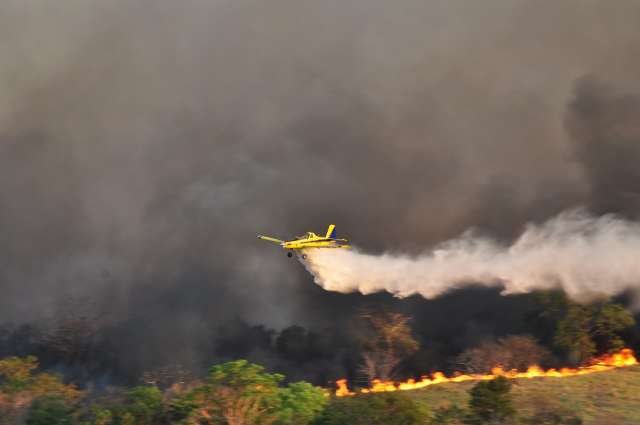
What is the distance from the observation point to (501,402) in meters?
78.2

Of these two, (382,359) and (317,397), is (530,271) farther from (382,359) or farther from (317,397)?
(317,397)

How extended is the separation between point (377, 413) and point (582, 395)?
36792 mm

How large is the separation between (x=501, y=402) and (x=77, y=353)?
5724 inches

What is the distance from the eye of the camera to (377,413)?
249 ft

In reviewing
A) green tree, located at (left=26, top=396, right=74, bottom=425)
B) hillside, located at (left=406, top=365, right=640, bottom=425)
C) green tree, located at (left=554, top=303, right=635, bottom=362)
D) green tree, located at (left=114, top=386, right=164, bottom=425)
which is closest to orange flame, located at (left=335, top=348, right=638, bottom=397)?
green tree, located at (left=554, top=303, right=635, bottom=362)

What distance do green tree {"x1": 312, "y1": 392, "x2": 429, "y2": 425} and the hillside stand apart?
16991mm

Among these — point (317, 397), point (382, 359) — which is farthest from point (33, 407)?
point (382, 359)

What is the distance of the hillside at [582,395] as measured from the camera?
8381cm

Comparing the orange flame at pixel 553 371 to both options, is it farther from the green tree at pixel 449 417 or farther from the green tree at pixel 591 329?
the green tree at pixel 449 417

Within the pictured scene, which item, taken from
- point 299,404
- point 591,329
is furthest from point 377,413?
point 591,329

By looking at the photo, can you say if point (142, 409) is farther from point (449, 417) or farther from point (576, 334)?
point (576, 334)

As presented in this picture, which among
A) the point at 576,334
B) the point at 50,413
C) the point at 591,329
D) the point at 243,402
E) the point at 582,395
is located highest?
the point at 591,329

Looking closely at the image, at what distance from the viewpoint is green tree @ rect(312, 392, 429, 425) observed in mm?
74875

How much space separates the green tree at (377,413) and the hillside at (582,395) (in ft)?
55.7
